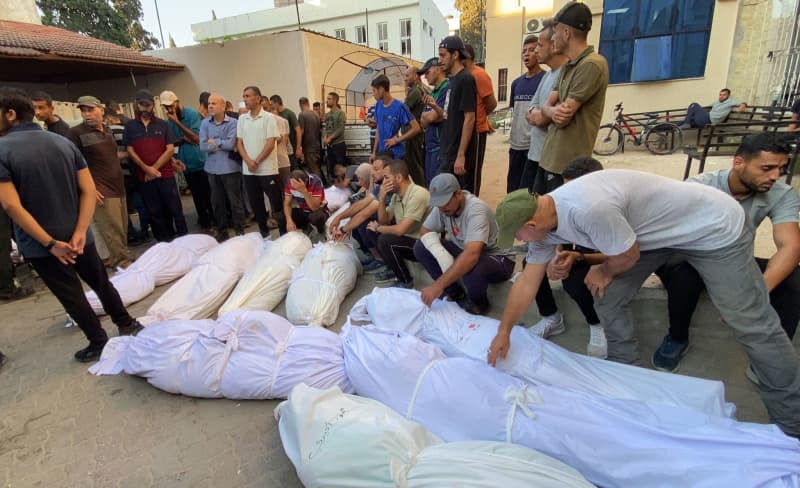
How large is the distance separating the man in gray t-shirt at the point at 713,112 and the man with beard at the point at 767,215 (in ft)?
21.8

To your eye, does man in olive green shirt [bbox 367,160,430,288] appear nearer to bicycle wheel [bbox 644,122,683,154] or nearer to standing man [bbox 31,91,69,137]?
standing man [bbox 31,91,69,137]

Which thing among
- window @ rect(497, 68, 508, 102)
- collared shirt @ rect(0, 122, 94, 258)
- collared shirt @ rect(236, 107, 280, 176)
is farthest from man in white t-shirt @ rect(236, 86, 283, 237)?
window @ rect(497, 68, 508, 102)

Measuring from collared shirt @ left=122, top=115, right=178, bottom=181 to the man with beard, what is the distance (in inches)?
189

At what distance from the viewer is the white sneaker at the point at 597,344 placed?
2.20 m

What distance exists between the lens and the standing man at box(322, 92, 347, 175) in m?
6.67

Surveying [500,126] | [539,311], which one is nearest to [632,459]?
[539,311]

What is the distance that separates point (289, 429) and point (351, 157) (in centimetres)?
596

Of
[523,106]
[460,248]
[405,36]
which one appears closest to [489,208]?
[460,248]

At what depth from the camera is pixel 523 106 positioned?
3447 millimetres

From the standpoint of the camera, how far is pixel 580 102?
2352 millimetres

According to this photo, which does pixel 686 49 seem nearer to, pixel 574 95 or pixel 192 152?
pixel 574 95

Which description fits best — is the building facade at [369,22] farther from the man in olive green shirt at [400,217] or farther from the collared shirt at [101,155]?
the man in olive green shirt at [400,217]

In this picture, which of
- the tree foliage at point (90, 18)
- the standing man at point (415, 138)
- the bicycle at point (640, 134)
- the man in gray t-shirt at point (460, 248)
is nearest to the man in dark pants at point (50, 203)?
the man in gray t-shirt at point (460, 248)

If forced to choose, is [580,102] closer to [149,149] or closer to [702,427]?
[702,427]
